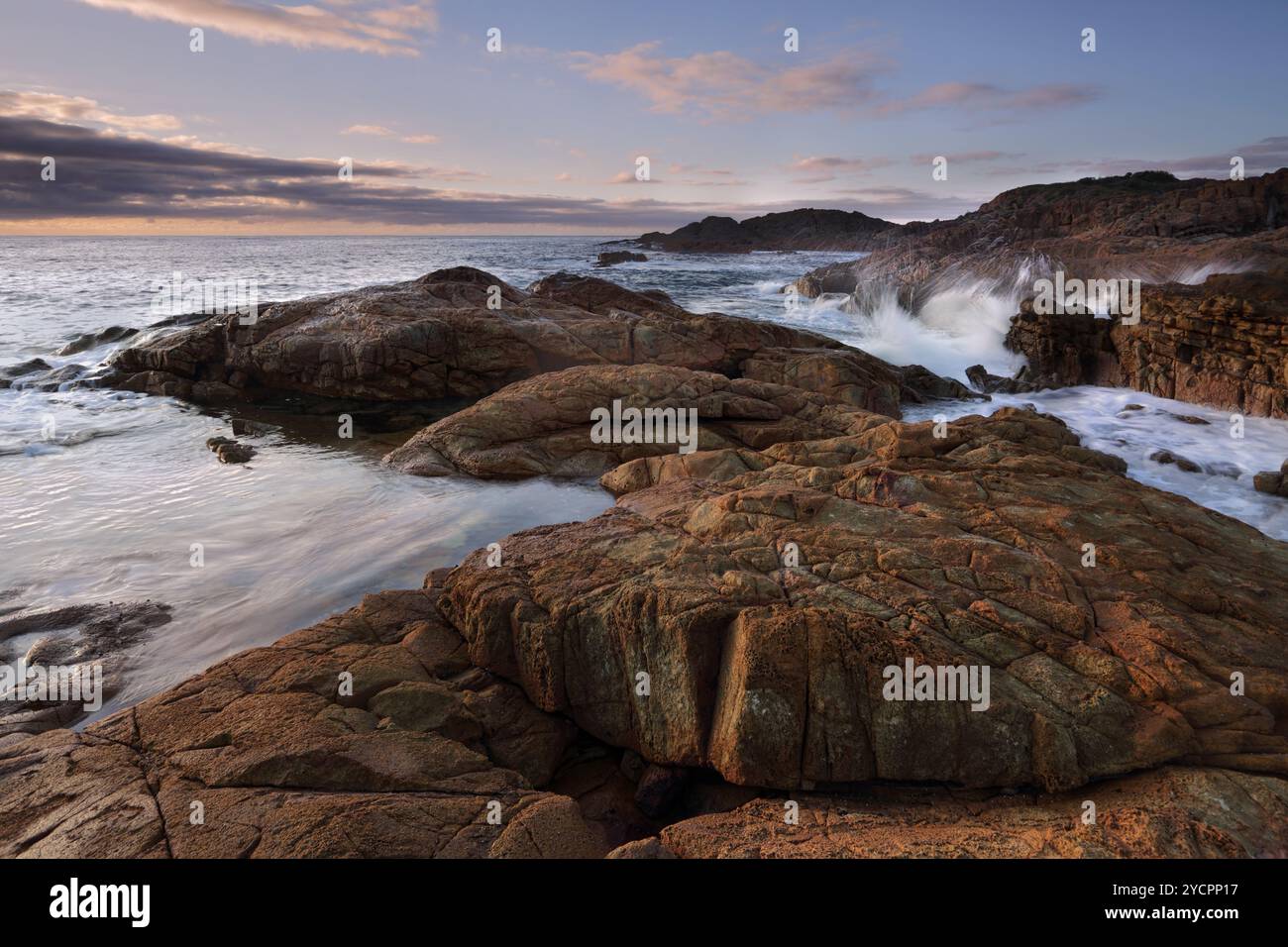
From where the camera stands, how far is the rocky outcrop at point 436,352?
17.0 m

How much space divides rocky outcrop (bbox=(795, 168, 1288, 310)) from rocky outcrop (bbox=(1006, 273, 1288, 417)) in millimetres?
5055

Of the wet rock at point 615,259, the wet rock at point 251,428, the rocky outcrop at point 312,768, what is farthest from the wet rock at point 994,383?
the wet rock at point 615,259

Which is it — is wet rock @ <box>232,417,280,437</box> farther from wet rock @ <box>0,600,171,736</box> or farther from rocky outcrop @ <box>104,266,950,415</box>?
wet rock @ <box>0,600,171,736</box>

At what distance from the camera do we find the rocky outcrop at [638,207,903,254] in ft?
404

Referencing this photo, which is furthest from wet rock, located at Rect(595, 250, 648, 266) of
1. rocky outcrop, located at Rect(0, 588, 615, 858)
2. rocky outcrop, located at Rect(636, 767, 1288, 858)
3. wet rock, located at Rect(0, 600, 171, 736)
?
rocky outcrop, located at Rect(636, 767, 1288, 858)

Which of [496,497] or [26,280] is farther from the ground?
[26,280]

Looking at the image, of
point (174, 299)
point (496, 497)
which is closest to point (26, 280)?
point (174, 299)

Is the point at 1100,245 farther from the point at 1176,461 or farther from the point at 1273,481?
the point at 1273,481

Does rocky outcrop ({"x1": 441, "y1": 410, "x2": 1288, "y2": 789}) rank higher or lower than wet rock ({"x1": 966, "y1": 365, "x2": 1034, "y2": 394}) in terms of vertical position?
lower

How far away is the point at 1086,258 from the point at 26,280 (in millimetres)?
70209

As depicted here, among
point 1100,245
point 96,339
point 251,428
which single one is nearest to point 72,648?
point 251,428

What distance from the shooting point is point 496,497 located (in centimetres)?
1119

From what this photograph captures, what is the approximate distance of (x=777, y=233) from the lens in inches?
5256
